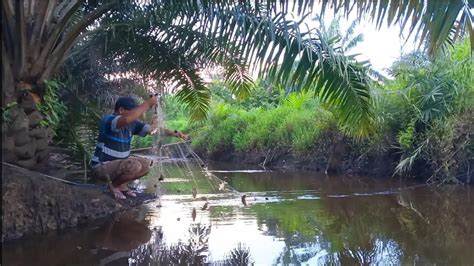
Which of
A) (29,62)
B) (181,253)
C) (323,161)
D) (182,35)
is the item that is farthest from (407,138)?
(29,62)

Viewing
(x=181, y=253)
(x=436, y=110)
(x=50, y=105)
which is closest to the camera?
(x=181, y=253)

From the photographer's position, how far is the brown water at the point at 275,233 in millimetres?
3756

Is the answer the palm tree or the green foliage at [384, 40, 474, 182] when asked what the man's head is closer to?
the palm tree

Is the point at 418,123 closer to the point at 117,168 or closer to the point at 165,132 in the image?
the point at 165,132

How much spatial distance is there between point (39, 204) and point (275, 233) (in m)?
2.01

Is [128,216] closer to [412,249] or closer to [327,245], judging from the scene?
[327,245]

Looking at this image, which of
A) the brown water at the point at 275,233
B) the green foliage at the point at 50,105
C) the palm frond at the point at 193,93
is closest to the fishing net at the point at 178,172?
the brown water at the point at 275,233

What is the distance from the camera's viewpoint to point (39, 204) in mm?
4613

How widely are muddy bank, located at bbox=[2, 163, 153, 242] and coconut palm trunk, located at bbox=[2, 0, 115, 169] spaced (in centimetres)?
27

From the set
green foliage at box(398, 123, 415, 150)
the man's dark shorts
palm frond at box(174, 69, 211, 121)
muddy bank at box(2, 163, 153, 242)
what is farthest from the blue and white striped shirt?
green foliage at box(398, 123, 415, 150)

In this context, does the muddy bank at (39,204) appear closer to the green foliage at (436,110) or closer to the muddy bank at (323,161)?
the green foliage at (436,110)

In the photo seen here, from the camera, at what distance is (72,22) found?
577 cm

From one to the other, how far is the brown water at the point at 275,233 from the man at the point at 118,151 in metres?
0.41

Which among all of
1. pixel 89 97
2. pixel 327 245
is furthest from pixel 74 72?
pixel 327 245
